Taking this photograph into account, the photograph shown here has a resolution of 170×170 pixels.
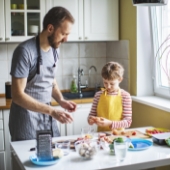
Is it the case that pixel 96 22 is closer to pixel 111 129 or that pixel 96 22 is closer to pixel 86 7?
pixel 86 7

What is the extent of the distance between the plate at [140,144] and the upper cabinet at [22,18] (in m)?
1.76

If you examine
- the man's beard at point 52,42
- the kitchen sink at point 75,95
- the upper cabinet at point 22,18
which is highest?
the upper cabinet at point 22,18

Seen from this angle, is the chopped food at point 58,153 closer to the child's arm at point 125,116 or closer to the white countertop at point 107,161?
the white countertop at point 107,161

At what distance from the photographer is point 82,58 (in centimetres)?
398

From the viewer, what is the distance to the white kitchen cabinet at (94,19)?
3531mm

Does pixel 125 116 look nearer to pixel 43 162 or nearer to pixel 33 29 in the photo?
pixel 43 162

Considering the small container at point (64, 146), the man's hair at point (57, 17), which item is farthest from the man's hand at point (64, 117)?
the man's hair at point (57, 17)

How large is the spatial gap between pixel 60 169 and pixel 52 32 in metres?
0.99

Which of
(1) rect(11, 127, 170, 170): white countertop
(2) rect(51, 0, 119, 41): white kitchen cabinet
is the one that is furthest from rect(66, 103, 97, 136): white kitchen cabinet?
(1) rect(11, 127, 170, 170): white countertop

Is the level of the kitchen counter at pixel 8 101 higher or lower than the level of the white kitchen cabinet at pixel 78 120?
higher

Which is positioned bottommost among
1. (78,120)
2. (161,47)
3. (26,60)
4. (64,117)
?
(78,120)

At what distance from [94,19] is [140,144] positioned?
1827 mm

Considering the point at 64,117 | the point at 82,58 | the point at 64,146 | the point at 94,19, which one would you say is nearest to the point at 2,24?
the point at 94,19

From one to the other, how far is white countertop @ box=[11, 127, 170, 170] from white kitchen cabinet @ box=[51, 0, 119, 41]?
71.0 inches
